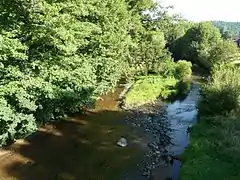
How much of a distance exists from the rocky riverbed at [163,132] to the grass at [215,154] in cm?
138

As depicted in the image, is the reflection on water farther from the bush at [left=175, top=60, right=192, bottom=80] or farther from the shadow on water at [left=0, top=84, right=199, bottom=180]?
the bush at [left=175, top=60, right=192, bottom=80]

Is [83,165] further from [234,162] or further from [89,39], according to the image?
[89,39]

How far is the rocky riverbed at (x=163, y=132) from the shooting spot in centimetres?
2308

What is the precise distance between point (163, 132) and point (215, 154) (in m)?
8.77

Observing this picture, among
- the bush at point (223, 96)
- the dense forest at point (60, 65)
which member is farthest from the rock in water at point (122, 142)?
the bush at point (223, 96)

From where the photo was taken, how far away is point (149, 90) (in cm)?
4731

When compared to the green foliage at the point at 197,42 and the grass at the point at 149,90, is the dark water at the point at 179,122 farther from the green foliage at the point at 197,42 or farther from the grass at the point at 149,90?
the green foliage at the point at 197,42

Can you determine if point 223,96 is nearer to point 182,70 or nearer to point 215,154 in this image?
point 215,154

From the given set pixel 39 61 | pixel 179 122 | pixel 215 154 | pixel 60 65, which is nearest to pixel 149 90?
pixel 179 122

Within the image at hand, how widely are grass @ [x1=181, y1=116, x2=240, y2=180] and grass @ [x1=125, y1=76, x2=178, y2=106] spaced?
51.9ft

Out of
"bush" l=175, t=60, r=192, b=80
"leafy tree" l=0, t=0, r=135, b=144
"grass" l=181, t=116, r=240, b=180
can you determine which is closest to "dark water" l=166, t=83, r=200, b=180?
"grass" l=181, t=116, r=240, b=180

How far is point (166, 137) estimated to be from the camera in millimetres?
29812

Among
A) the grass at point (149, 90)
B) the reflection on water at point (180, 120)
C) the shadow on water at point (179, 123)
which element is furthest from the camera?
the grass at point (149, 90)

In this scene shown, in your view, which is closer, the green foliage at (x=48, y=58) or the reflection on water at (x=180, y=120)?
the green foliage at (x=48, y=58)
